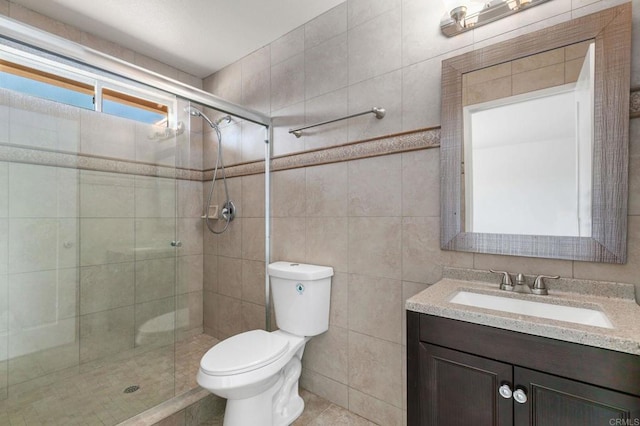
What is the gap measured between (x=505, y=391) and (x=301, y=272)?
1.12 meters

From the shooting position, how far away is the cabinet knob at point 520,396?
896mm

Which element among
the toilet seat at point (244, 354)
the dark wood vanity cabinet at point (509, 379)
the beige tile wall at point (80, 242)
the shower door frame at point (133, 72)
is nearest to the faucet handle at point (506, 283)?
the dark wood vanity cabinet at point (509, 379)

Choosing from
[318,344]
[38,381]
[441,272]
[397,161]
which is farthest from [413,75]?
[38,381]

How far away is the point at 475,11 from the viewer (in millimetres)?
→ 1396

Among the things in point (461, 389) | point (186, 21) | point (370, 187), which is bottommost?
point (461, 389)

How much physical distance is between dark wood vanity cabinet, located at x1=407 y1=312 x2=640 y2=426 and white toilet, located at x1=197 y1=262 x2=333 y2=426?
71 centimetres

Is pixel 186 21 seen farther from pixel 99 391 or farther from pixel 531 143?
pixel 99 391

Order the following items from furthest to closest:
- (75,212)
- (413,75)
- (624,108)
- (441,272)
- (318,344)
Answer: (318,344) → (75,212) → (413,75) → (441,272) → (624,108)

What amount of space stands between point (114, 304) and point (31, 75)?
138 cm

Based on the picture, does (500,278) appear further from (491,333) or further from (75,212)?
(75,212)

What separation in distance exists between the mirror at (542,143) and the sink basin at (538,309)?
0.21 meters

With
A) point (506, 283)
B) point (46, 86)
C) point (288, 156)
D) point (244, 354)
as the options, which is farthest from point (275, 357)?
point (46, 86)

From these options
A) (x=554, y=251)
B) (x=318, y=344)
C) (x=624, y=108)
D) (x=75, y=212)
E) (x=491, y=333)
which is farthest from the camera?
(x=318, y=344)

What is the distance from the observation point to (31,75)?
156 centimetres
